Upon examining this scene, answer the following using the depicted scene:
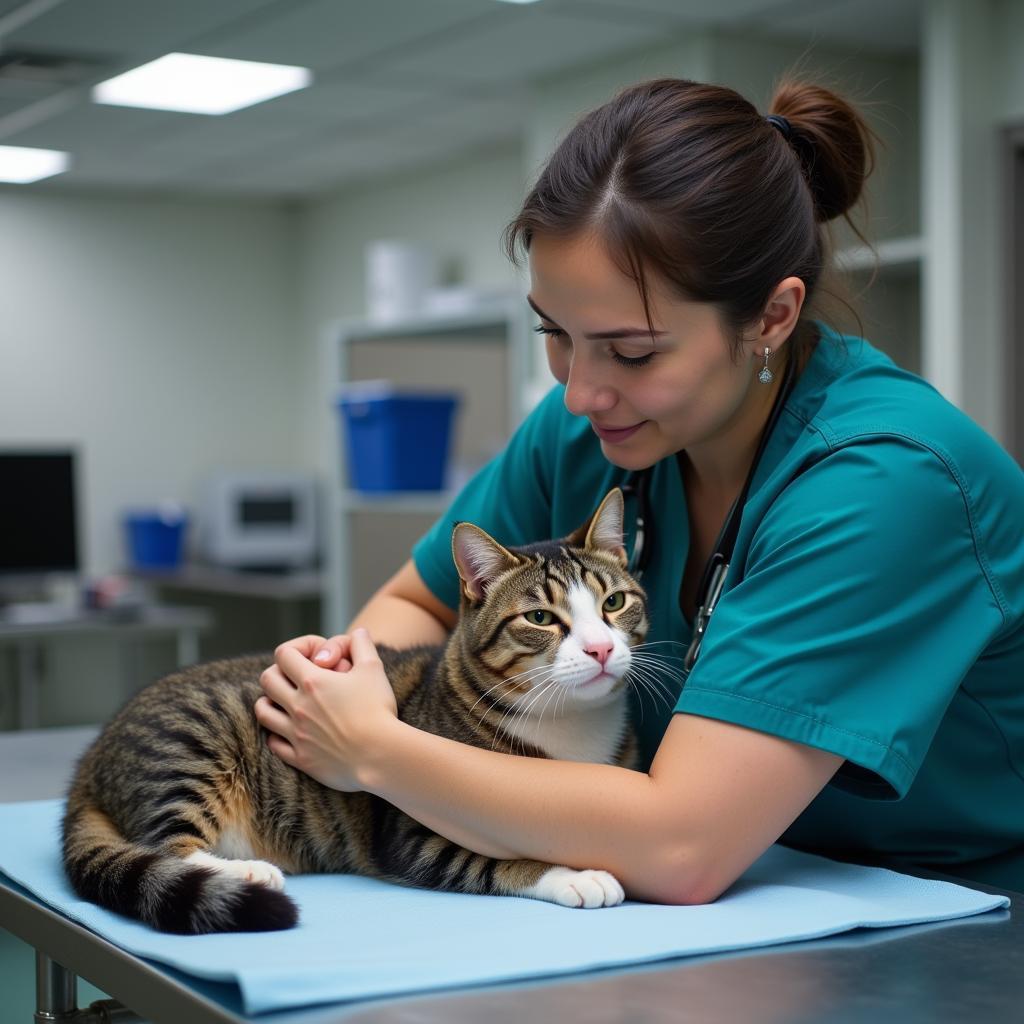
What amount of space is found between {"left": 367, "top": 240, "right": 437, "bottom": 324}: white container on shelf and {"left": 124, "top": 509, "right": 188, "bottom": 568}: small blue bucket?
4.89ft

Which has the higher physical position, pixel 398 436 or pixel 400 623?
pixel 398 436

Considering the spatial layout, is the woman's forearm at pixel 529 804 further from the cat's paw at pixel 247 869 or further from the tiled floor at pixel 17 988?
the tiled floor at pixel 17 988

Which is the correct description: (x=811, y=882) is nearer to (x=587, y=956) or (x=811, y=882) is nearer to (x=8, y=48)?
(x=587, y=956)

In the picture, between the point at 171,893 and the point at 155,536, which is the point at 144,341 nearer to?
the point at 155,536

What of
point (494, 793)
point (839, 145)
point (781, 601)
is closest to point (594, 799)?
point (494, 793)

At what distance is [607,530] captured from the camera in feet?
4.49

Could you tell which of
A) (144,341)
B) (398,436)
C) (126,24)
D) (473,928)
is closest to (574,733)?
(473,928)

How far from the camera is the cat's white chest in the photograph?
1277 millimetres

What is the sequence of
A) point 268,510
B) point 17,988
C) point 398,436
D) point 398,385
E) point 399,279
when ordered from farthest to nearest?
point 268,510 < point 399,279 < point 398,385 < point 398,436 < point 17,988

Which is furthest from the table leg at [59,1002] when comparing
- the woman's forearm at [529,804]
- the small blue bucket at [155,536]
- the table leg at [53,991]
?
the small blue bucket at [155,536]

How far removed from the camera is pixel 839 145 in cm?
135

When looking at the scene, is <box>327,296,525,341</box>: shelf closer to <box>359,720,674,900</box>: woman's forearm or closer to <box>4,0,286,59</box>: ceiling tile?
<box>4,0,286,59</box>: ceiling tile

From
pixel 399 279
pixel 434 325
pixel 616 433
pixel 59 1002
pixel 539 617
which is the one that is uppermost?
pixel 399 279

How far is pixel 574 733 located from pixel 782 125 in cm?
64
